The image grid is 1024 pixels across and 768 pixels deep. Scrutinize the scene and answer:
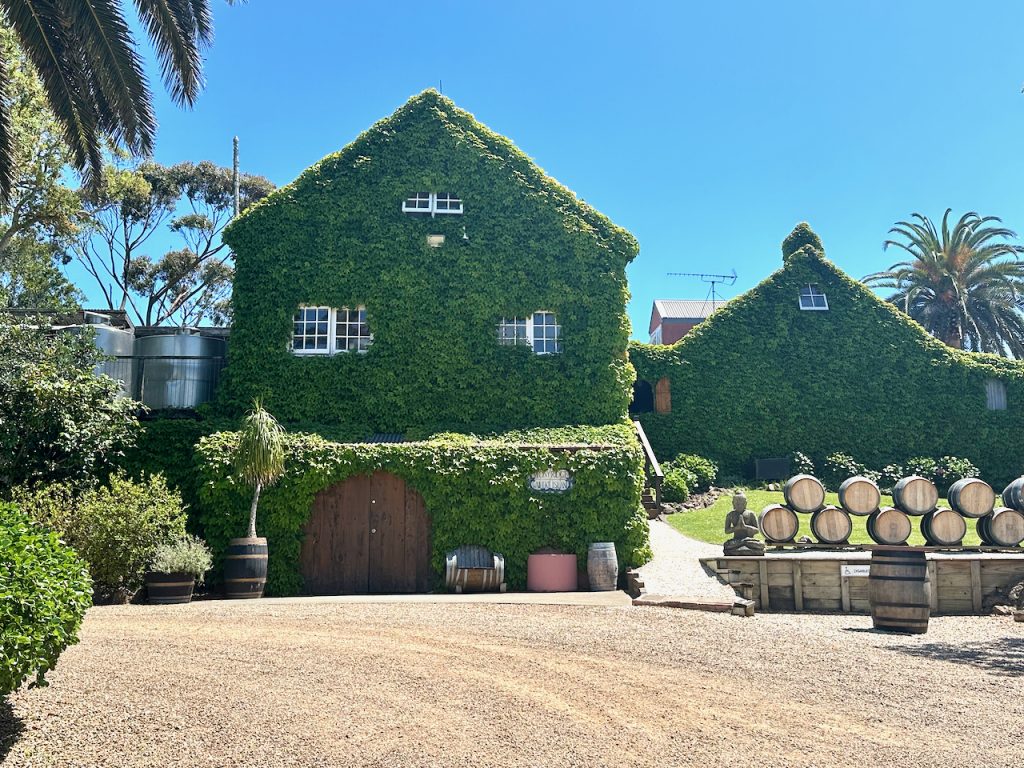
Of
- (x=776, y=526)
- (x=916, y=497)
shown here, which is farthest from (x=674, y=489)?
(x=916, y=497)

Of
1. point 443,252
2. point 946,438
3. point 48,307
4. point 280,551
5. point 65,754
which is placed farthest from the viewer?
point 946,438

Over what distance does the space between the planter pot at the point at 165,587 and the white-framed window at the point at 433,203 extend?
10259 millimetres

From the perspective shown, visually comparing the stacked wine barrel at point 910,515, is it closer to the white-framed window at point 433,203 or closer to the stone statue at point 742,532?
the stone statue at point 742,532

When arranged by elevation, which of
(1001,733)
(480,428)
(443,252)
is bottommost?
(1001,733)

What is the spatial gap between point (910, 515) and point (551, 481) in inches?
265

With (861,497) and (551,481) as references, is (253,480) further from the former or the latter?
(861,497)

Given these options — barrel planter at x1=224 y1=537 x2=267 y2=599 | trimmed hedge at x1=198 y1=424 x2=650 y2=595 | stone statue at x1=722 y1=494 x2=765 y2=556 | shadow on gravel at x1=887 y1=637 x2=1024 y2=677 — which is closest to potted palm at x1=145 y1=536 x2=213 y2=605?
barrel planter at x1=224 y1=537 x2=267 y2=599

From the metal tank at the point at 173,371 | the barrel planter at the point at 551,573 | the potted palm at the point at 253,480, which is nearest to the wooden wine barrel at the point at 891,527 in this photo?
the barrel planter at the point at 551,573

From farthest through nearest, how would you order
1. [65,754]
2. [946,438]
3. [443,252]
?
[946,438], [443,252], [65,754]

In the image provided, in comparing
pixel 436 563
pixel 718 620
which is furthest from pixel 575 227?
pixel 718 620

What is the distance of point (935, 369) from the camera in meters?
26.7

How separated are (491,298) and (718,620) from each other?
10483 millimetres

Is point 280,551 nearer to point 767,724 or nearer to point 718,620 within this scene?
point 718,620

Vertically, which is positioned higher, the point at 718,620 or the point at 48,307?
the point at 48,307
